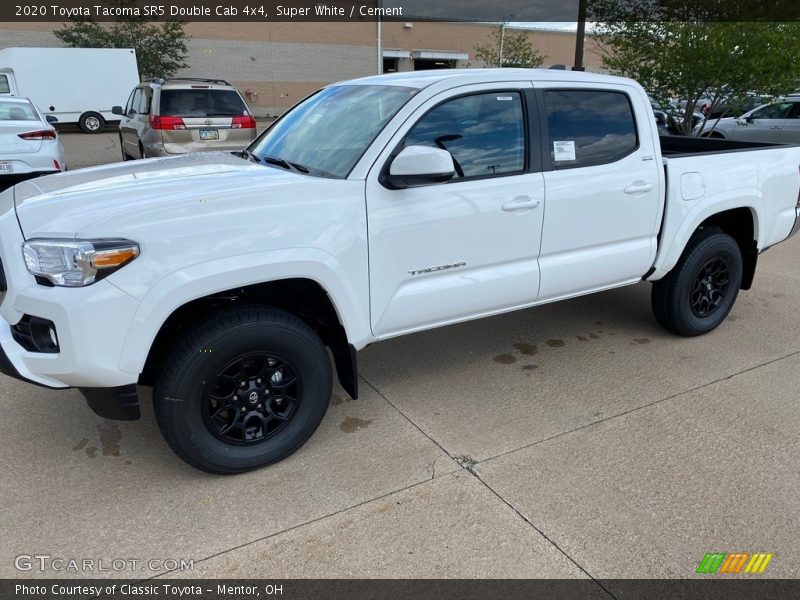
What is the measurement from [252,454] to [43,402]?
159 centimetres

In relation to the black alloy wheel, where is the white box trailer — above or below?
above

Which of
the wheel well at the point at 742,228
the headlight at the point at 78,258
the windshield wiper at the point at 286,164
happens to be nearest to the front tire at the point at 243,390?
the headlight at the point at 78,258

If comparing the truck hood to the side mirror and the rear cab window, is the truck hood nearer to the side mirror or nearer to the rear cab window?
the side mirror

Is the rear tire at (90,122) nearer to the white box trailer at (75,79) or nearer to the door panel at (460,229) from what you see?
the white box trailer at (75,79)

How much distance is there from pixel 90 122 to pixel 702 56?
21.4 m

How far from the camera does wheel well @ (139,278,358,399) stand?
9.55 feet

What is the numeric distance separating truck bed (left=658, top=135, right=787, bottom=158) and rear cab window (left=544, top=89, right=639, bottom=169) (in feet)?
3.22

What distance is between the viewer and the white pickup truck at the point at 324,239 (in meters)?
2.52

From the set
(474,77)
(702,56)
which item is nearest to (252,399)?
(474,77)

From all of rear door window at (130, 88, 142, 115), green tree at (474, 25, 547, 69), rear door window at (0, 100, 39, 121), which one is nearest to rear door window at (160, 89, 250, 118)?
rear door window at (130, 88, 142, 115)

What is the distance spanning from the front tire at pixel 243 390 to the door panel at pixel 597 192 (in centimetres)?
157

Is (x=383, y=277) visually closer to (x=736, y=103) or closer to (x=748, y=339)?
(x=748, y=339)

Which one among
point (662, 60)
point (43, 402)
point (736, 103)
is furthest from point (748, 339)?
point (736, 103)

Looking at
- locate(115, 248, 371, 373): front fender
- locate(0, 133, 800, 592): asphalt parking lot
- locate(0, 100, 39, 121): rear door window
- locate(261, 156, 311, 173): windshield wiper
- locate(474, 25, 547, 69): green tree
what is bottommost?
locate(0, 133, 800, 592): asphalt parking lot
